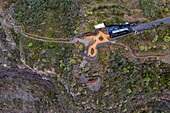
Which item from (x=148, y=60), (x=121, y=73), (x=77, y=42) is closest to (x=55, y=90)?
(x=77, y=42)

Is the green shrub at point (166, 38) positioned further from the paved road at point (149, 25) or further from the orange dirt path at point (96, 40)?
the orange dirt path at point (96, 40)

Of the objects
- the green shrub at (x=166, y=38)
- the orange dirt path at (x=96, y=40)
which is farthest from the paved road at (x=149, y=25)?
the orange dirt path at (x=96, y=40)

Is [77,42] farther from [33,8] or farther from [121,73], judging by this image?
[33,8]

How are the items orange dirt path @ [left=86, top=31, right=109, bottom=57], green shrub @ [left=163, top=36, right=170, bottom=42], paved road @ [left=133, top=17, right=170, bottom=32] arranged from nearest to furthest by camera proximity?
green shrub @ [left=163, top=36, right=170, bottom=42] → orange dirt path @ [left=86, top=31, right=109, bottom=57] → paved road @ [left=133, top=17, right=170, bottom=32]

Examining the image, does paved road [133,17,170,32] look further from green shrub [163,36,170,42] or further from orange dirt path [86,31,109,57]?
orange dirt path [86,31,109,57]

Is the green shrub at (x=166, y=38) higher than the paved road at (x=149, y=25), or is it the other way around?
the paved road at (x=149, y=25)

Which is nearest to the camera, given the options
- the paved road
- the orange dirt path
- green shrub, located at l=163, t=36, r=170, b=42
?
green shrub, located at l=163, t=36, r=170, b=42

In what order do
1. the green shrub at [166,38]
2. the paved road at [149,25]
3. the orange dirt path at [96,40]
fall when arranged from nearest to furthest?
the green shrub at [166,38] → the orange dirt path at [96,40] → the paved road at [149,25]

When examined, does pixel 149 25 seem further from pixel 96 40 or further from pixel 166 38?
pixel 96 40

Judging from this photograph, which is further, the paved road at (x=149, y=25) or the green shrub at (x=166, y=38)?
the paved road at (x=149, y=25)

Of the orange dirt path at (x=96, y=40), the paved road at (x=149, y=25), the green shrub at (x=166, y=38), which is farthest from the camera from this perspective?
the paved road at (x=149, y=25)

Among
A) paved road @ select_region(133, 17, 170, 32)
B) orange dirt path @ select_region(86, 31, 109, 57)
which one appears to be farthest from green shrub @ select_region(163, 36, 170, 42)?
orange dirt path @ select_region(86, 31, 109, 57)

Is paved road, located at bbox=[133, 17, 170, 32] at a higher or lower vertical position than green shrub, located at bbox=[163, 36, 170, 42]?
higher
